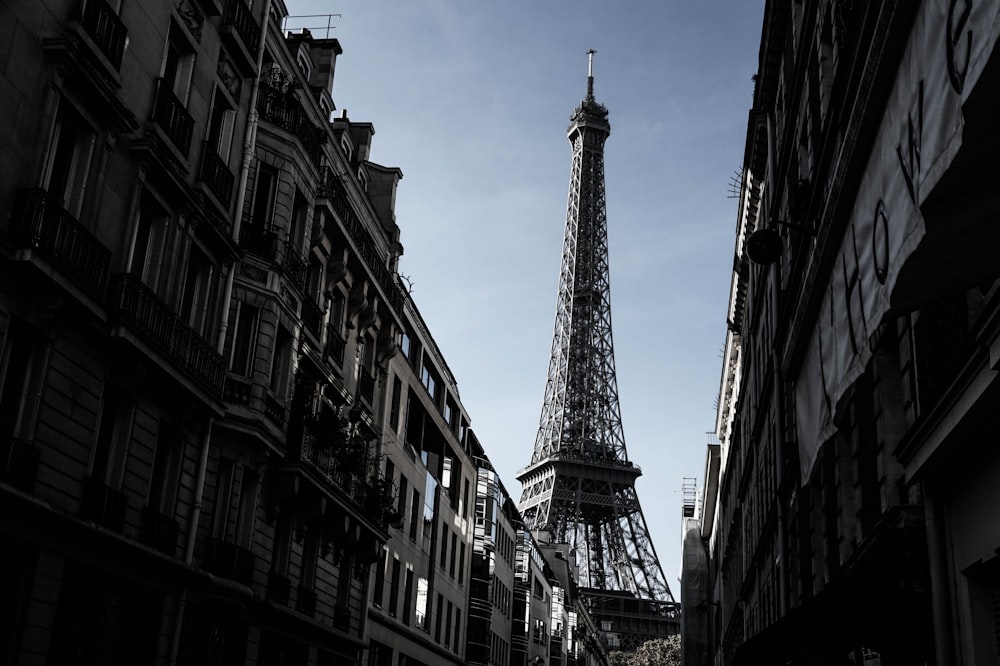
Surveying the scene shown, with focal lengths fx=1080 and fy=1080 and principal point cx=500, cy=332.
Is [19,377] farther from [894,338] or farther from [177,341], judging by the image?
[894,338]

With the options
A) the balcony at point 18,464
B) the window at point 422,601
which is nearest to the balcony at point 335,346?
the window at point 422,601

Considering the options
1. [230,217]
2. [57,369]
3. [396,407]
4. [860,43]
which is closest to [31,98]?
[57,369]

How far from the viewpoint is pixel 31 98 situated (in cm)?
1866

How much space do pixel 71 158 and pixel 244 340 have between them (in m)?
9.49

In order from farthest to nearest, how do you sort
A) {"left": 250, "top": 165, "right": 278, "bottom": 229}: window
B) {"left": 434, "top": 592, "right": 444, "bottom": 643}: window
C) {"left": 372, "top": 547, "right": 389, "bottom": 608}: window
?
{"left": 434, "top": 592, "right": 444, "bottom": 643}: window → {"left": 372, "top": 547, "right": 389, "bottom": 608}: window → {"left": 250, "top": 165, "right": 278, "bottom": 229}: window

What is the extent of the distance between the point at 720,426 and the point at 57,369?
57295 mm

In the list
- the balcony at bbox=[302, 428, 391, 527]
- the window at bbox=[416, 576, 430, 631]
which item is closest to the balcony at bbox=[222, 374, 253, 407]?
the balcony at bbox=[302, 428, 391, 527]

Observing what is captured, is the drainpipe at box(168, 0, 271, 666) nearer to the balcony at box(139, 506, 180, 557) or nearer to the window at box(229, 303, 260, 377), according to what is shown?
the balcony at box(139, 506, 180, 557)

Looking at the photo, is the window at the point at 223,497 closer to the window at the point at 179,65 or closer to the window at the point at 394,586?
the window at the point at 179,65

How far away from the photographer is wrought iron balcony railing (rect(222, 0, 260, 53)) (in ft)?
91.0

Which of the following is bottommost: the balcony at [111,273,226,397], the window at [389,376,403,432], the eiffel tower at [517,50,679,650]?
the balcony at [111,273,226,397]

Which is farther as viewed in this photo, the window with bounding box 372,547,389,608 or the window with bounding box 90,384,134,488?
the window with bounding box 372,547,389,608

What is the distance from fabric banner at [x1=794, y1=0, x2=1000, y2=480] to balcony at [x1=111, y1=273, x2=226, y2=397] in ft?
47.2

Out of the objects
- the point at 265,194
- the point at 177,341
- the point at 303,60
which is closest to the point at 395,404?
the point at 303,60
